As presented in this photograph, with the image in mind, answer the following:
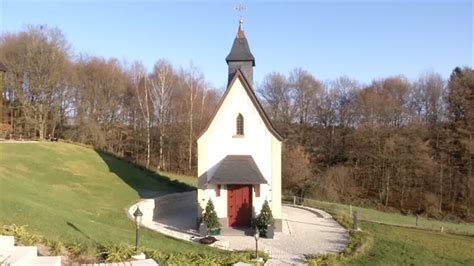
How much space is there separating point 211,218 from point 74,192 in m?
9.07

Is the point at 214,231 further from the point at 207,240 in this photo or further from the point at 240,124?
the point at 240,124

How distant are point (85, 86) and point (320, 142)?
2850 centimetres

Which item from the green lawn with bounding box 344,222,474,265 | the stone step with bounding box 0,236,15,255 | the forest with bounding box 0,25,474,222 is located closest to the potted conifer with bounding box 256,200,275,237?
the green lawn with bounding box 344,222,474,265

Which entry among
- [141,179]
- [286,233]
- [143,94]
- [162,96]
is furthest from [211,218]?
[143,94]

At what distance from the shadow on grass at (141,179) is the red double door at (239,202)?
813cm

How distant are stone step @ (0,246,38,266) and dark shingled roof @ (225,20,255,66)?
1453 cm

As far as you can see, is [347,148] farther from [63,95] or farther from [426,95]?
[63,95]

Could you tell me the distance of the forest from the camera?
135 feet

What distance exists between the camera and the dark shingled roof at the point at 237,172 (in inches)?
741

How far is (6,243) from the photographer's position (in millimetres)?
9266

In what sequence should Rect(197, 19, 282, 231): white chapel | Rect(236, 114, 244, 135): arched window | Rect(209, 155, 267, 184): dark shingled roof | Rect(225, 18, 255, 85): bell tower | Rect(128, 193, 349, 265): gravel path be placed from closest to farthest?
1. Rect(128, 193, 349, 265): gravel path
2. Rect(209, 155, 267, 184): dark shingled roof
3. Rect(197, 19, 282, 231): white chapel
4. Rect(236, 114, 244, 135): arched window
5. Rect(225, 18, 255, 85): bell tower

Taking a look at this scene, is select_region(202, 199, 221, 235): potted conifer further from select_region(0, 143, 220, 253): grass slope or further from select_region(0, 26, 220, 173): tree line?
select_region(0, 26, 220, 173): tree line

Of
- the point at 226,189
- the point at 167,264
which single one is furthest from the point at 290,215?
the point at 167,264

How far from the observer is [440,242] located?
721 inches
